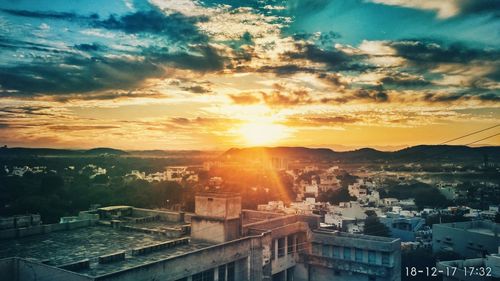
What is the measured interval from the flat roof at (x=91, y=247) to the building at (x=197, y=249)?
0.18ft

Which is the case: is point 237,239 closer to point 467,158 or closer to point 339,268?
point 339,268

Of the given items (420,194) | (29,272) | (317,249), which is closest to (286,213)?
(317,249)

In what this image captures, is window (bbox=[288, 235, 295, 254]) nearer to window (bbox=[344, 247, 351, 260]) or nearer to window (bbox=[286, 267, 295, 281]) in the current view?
window (bbox=[286, 267, 295, 281])

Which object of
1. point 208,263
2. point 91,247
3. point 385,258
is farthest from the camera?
point 385,258

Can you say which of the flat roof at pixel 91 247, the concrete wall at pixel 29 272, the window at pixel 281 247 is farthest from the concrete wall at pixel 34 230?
the window at pixel 281 247

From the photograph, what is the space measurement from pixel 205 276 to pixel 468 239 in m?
34.1

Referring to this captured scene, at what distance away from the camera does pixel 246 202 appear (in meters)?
89.2

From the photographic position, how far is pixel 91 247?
27.3 meters

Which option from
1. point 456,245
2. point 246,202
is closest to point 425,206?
point 246,202

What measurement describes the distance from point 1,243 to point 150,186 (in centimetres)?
5983

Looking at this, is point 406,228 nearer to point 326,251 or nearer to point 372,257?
point 372,257

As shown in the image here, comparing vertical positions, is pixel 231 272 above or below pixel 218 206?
below

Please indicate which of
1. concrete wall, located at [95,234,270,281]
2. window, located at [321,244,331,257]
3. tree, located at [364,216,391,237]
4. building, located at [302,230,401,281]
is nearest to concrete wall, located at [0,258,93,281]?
concrete wall, located at [95,234,270,281]

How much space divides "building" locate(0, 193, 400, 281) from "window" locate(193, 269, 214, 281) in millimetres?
62
